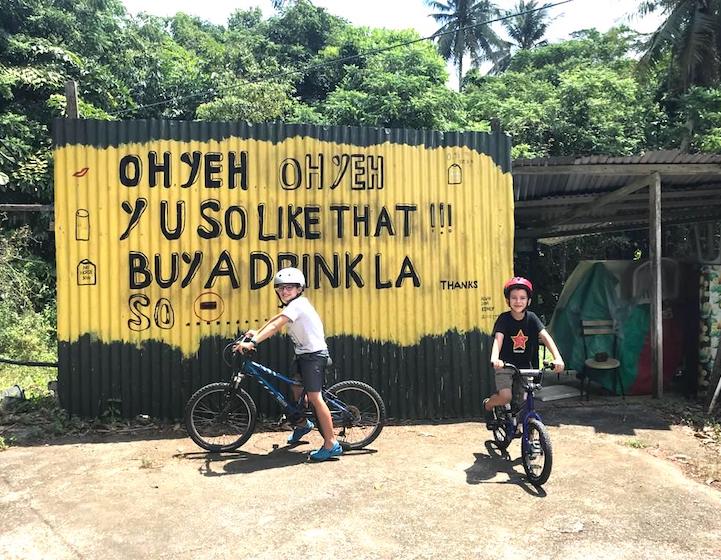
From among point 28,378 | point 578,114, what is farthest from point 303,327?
point 578,114

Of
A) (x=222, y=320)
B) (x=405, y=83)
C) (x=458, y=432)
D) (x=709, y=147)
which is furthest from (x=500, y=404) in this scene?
(x=405, y=83)

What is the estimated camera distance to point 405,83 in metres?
21.4

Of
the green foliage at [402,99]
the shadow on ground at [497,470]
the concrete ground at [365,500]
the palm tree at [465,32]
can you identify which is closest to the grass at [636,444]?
the concrete ground at [365,500]

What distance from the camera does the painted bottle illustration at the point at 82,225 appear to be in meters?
6.07

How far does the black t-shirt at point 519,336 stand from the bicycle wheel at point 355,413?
1.36 m

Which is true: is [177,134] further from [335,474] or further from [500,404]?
[500,404]

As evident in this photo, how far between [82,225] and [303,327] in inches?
108

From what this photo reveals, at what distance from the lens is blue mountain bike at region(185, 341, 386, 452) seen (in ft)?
17.9

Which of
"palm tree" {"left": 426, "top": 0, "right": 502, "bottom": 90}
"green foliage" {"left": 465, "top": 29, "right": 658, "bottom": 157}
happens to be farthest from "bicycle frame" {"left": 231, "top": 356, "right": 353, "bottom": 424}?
"palm tree" {"left": 426, "top": 0, "right": 502, "bottom": 90}

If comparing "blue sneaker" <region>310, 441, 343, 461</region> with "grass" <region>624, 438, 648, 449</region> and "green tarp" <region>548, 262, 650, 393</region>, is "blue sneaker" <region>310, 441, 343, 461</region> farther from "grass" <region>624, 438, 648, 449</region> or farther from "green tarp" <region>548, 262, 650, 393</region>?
"green tarp" <region>548, 262, 650, 393</region>

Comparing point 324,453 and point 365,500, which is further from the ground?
point 324,453

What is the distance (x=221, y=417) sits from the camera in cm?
548

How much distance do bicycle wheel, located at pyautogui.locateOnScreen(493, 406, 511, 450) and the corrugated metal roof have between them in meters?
3.06

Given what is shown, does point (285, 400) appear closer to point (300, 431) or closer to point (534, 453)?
point (300, 431)
